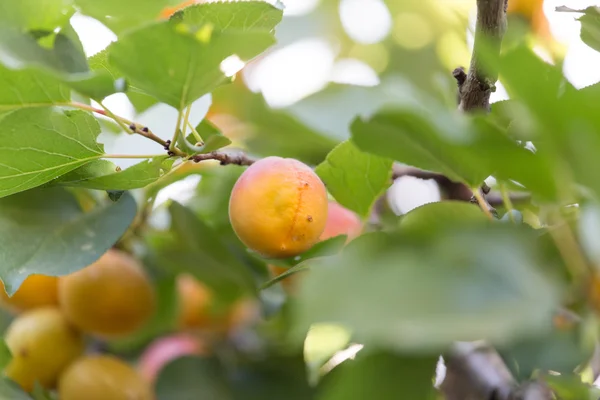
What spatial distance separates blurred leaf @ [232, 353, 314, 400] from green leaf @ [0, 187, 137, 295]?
0.22 meters

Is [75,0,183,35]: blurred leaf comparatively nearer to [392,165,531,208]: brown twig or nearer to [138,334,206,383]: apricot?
[392,165,531,208]: brown twig

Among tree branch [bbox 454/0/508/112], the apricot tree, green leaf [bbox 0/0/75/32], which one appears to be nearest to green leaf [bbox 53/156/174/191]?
the apricot tree

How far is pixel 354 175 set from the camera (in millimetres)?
531

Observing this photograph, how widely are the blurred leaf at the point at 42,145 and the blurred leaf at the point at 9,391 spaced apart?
0.62ft

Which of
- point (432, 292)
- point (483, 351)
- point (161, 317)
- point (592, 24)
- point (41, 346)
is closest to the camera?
point (432, 292)

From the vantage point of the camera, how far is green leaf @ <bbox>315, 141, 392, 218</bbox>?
51cm

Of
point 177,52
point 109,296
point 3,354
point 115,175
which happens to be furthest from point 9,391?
point 177,52

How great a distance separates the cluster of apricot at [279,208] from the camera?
1.54 ft

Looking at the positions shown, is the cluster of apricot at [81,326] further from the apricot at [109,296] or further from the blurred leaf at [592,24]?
the blurred leaf at [592,24]

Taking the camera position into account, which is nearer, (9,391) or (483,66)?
(483,66)

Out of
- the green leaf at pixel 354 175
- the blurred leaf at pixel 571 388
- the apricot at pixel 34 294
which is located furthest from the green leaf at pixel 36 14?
the blurred leaf at pixel 571 388

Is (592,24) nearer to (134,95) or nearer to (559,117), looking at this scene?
(559,117)

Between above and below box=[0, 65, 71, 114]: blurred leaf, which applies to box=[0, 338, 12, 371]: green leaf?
below

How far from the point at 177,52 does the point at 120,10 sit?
221mm
